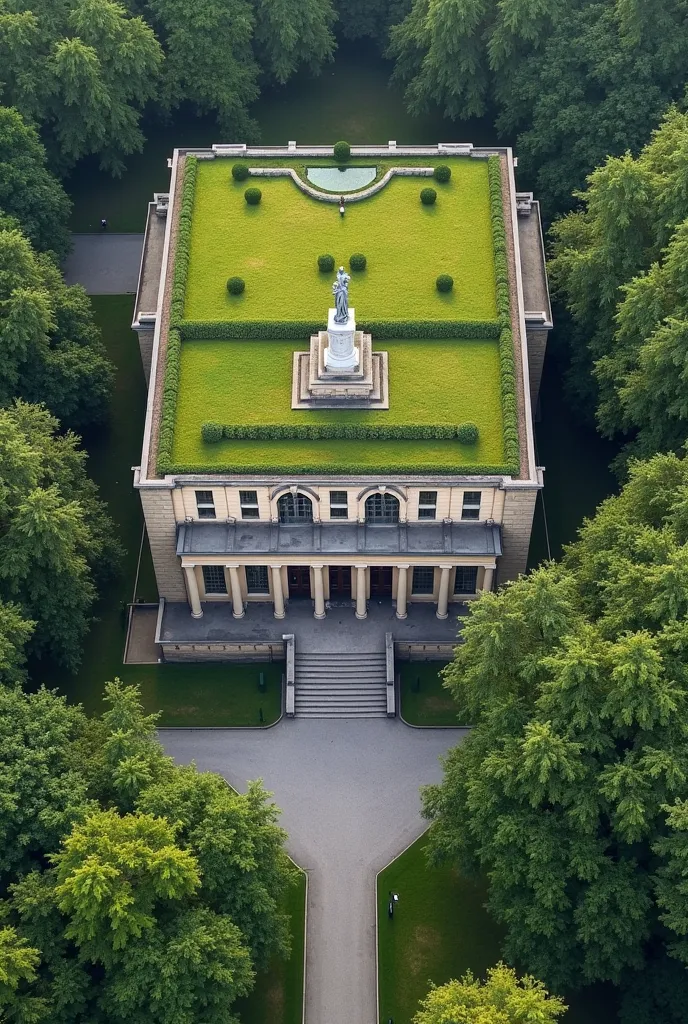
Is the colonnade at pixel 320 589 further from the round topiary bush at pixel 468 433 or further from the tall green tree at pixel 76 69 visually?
the tall green tree at pixel 76 69

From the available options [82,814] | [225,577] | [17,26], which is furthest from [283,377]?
[17,26]

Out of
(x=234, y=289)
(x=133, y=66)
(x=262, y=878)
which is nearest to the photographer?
(x=262, y=878)

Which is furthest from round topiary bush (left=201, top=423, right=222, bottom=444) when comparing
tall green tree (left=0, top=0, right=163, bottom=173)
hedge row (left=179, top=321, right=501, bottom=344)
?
tall green tree (left=0, top=0, right=163, bottom=173)

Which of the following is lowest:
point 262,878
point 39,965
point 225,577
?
point 39,965

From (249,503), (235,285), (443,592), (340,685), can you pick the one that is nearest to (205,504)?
(249,503)

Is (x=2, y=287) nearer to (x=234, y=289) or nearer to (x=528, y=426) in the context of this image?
(x=234, y=289)

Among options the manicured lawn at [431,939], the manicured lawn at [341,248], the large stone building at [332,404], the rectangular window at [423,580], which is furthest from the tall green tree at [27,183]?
the manicured lawn at [431,939]

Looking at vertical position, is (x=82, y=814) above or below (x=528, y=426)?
below
